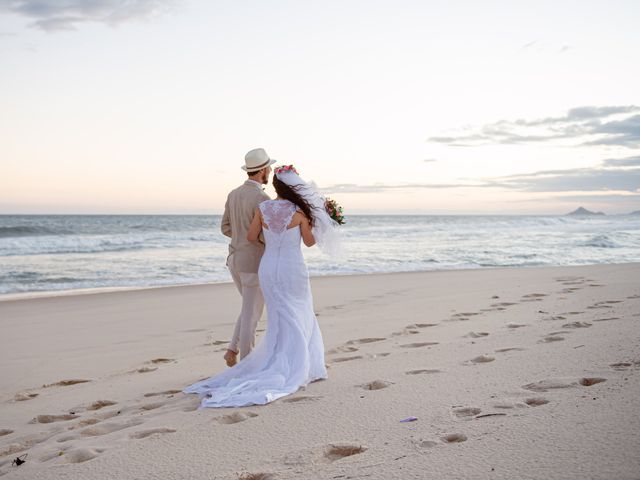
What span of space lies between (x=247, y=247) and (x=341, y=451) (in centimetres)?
237

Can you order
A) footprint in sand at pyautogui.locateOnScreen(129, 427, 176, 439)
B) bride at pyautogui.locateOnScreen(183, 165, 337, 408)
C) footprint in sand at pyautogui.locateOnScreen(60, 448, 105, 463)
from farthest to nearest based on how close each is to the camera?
bride at pyautogui.locateOnScreen(183, 165, 337, 408) → footprint in sand at pyautogui.locateOnScreen(129, 427, 176, 439) → footprint in sand at pyautogui.locateOnScreen(60, 448, 105, 463)

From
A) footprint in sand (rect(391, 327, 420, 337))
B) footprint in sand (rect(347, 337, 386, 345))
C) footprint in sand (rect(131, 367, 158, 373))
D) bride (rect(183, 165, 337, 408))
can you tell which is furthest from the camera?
footprint in sand (rect(391, 327, 420, 337))

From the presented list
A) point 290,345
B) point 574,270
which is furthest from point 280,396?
point 574,270

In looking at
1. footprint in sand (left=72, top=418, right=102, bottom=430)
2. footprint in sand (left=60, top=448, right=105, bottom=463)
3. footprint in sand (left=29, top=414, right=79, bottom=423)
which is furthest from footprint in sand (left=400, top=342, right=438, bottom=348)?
footprint in sand (left=60, top=448, right=105, bottom=463)

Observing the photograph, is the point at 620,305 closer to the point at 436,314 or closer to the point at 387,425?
the point at 436,314

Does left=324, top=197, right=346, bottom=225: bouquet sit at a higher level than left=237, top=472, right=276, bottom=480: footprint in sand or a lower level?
higher

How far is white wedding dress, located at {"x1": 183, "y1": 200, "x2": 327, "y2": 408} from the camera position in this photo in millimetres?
4418

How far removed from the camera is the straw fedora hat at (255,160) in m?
4.85

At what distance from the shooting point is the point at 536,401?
10.7ft

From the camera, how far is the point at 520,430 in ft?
9.18

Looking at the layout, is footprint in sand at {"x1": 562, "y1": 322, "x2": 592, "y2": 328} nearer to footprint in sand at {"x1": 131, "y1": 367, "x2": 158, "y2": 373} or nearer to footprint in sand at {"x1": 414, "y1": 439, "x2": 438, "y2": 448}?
footprint in sand at {"x1": 414, "y1": 439, "x2": 438, "y2": 448}

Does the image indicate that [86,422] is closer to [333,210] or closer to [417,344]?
[333,210]

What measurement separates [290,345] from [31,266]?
15619mm

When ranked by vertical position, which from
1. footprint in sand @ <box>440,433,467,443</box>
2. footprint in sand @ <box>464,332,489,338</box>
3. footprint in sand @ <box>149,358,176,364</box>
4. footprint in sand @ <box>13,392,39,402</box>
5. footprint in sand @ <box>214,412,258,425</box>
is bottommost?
footprint in sand @ <box>149,358,176,364</box>
